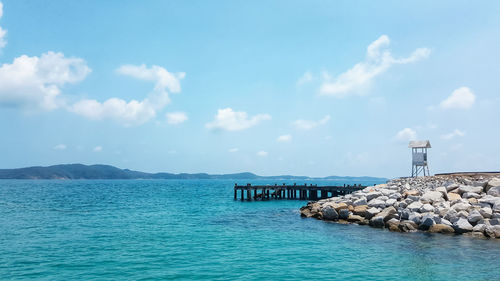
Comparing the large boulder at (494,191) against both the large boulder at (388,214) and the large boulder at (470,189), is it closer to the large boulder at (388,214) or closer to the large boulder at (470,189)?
the large boulder at (470,189)

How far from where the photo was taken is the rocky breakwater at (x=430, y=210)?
20125 millimetres

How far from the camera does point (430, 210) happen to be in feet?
73.4

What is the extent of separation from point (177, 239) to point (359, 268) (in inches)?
414

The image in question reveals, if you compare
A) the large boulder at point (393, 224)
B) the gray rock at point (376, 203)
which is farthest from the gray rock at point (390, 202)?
the large boulder at point (393, 224)

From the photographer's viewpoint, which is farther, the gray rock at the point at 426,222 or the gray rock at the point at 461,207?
the gray rock at the point at 461,207

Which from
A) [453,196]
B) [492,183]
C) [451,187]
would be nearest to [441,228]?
[453,196]

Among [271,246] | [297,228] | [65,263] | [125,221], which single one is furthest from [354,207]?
[65,263]

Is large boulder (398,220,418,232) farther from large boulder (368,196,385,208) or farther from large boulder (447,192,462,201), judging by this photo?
large boulder (447,192,462,201)

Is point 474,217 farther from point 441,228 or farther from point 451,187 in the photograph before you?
point 451,187

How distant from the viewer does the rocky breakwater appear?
20125mm

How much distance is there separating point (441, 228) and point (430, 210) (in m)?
2.22

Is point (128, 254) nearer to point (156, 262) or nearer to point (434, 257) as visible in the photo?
point (156, 262)

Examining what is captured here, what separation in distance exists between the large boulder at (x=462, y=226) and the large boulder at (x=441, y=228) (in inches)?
11.0

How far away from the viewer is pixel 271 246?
17703 millimetres
